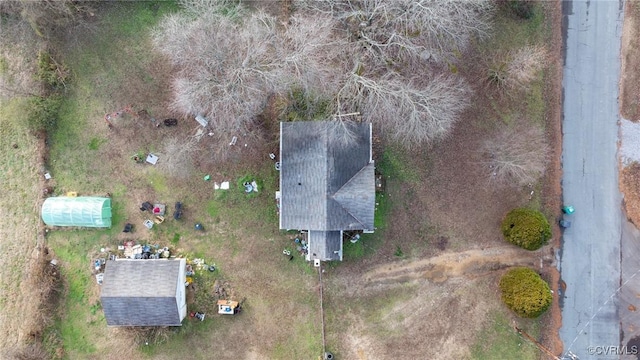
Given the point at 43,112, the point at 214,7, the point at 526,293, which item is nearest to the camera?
the point at 526,293

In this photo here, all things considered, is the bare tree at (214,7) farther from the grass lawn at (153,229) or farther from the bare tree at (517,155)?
the bare tree at (517,155)

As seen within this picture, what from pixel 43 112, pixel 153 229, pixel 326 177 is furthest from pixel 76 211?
pixel 326 177

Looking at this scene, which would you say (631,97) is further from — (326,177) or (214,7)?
(214,7)

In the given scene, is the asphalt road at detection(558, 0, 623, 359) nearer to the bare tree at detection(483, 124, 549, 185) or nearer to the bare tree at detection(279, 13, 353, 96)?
the bare tree at detection(483, 124, 549, 185)

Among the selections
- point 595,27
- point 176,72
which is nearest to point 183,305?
point 176,72

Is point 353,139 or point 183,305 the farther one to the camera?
point 183,305

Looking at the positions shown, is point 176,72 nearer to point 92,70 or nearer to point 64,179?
point 92,70
